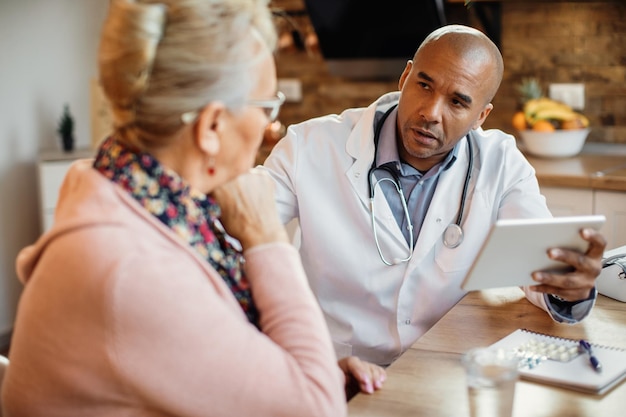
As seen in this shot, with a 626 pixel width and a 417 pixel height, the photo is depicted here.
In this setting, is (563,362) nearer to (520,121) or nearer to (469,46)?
(469,46)

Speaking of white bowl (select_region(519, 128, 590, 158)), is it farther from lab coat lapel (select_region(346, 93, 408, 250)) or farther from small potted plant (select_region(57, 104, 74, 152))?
small potted plant (select_region(57, 104, 74, 152))

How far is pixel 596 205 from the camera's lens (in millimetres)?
2977

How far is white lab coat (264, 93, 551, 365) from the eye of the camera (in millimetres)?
1894

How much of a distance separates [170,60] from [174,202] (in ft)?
0.65

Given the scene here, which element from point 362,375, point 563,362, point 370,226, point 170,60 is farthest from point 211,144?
point 370,226

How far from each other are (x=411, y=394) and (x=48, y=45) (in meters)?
2.94

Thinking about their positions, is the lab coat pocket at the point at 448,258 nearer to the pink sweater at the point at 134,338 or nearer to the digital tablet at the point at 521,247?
the digital tablet at the point at 521,247

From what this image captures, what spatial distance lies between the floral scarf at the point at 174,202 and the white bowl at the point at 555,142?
2.36 m

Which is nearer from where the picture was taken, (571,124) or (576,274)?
(576,274)

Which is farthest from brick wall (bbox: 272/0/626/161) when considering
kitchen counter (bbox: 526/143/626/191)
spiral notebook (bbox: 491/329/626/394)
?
spiral notebook (bbox: 491/329/626/394)

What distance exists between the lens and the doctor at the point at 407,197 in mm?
1896

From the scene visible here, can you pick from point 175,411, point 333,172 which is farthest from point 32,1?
point 175,411

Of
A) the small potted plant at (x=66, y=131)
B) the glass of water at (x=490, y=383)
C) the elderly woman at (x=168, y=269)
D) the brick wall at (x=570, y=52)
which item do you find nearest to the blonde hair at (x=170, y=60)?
the elderly woman at (x=168, y=269)

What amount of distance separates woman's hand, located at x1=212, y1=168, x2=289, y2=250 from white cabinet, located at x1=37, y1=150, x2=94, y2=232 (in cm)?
238
